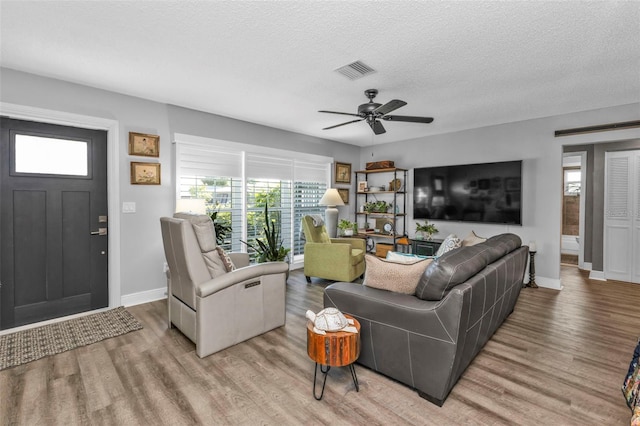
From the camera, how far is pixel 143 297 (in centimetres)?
368

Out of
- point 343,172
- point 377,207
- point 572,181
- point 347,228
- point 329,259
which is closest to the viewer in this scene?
point 329,259

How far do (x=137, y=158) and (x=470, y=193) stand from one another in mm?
4832

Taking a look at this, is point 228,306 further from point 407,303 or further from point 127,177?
point 127,177

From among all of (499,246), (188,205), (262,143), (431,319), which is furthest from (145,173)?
(499,246)

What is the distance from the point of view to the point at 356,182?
655cm

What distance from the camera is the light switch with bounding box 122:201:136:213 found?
138 inches

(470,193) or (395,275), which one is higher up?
(470,193)

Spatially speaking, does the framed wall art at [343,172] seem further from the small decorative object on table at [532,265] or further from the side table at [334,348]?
the side table at [334,348]

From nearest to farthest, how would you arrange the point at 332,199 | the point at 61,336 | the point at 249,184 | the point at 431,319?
1. the point at 431,319
2. the point at 61,336
3. the point at 249,184
4. the point at 332,199

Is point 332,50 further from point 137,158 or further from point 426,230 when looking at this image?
point 426,230

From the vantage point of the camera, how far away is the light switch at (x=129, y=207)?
3.50m

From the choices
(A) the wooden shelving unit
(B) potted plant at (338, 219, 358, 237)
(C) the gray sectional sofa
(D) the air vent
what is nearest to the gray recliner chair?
(C) the gray sectional sofa

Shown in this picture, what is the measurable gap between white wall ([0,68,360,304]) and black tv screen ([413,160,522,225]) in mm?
3702

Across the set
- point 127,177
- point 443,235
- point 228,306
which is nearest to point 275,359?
point 228,306
